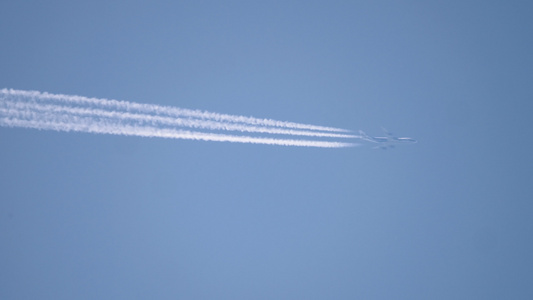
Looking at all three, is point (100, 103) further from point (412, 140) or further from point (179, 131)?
point (412, 140)

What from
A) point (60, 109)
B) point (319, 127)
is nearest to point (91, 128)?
point (60, 109)

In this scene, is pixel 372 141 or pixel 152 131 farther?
pixel 372 141

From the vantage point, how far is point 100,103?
680 inches

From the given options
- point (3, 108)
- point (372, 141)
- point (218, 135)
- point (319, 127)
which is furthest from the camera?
point (372, 141)

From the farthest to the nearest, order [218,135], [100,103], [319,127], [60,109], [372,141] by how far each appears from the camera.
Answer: [372,141]
[319,127]
[218,135]
[100,103]
[60,109]

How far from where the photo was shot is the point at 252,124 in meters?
19.7

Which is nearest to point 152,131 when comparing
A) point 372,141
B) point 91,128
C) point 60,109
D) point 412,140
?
point 91,128

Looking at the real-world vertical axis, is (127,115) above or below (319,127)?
below

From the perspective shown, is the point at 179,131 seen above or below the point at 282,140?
below

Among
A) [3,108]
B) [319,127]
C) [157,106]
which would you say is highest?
[319,127]

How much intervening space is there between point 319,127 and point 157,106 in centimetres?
871

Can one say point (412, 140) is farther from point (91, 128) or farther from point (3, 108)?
point (3, 108)

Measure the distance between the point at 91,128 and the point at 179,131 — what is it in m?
3.29

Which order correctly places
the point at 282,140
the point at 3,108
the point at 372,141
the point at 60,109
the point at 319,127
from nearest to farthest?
1. the point at 3,108
2. the point at 60,109
3. the point at 282,140
4. the point at 319,127
5. the point at 372,141
